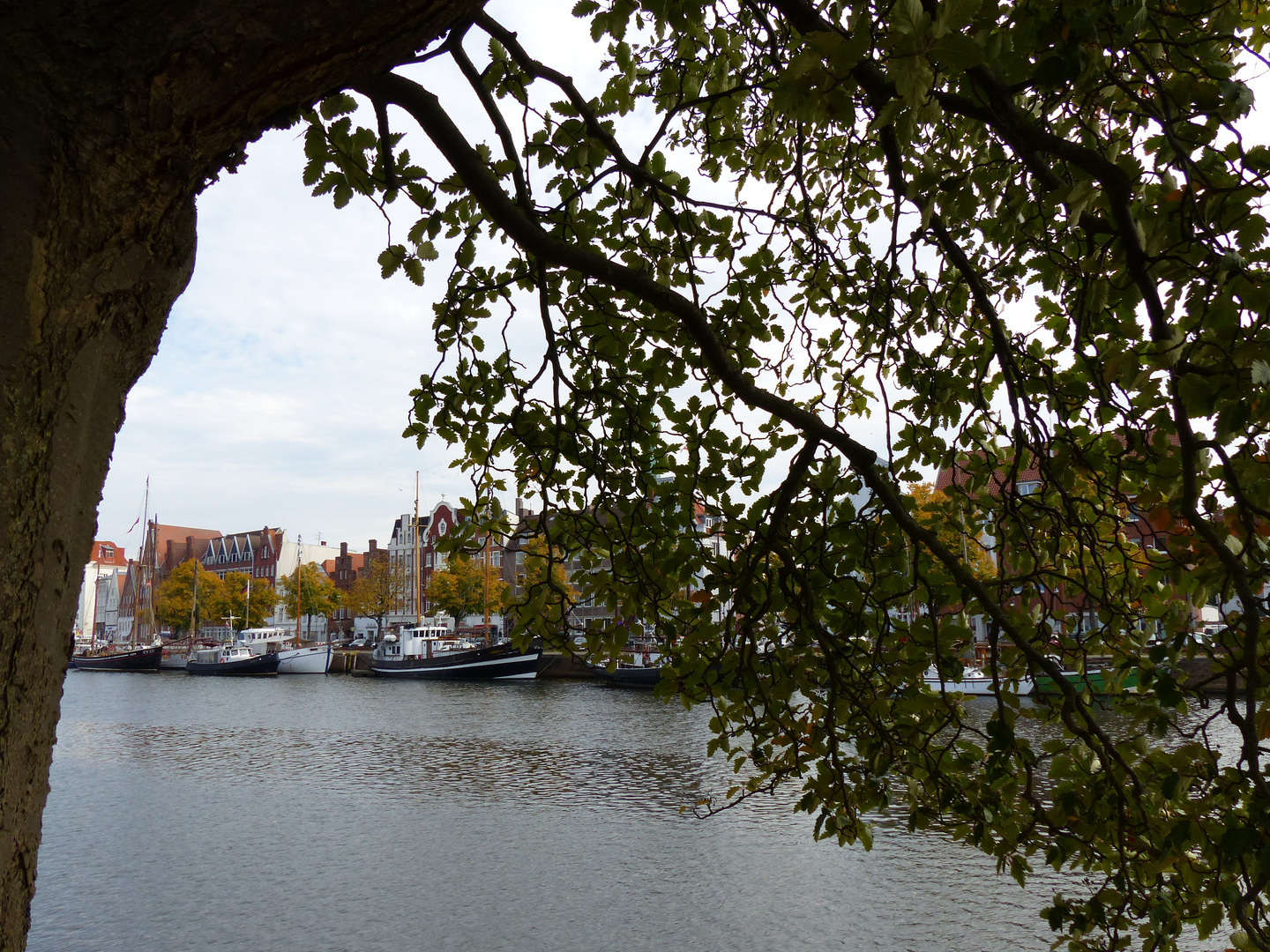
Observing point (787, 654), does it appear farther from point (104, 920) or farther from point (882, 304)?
point (104, 920)

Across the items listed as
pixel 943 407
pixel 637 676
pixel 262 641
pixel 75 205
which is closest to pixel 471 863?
pixel 943 407

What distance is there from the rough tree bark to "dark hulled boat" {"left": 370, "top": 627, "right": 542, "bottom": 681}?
38811mm

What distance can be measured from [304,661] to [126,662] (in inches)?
594

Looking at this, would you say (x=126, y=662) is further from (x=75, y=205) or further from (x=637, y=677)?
(x=75, y=205)

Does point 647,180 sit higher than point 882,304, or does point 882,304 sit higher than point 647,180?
point 647,180

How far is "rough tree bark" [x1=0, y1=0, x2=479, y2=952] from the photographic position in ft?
5.19

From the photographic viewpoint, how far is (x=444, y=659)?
48.4 meters

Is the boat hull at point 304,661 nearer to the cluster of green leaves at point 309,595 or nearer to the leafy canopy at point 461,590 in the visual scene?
the leafy canopy at point 461,590

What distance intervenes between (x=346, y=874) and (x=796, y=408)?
11.9 m

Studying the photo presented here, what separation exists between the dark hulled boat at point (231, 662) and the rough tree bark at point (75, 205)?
190 ft

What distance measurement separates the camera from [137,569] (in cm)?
9475

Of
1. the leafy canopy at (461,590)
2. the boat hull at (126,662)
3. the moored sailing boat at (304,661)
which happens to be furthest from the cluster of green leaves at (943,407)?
the boat hull at (126,662)

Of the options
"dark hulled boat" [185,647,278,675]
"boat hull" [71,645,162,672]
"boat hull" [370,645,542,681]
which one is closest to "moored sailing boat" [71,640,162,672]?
"boat hull" [71,645,162,672]

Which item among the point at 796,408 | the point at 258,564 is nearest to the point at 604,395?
the point at 796,408
